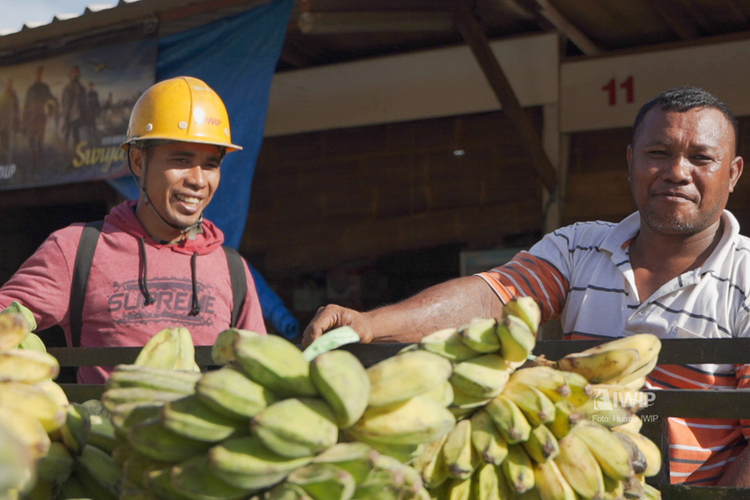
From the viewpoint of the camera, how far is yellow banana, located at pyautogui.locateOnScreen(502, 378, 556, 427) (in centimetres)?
100

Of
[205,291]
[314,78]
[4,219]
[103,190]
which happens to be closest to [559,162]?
[314,78]

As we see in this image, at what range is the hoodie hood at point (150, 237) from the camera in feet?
8.80

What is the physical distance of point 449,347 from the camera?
1041mm

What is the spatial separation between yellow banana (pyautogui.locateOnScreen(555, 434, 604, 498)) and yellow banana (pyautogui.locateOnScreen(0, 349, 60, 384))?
0.72m

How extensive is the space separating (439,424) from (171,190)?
6.47 ft

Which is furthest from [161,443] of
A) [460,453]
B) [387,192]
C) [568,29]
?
[387,192]

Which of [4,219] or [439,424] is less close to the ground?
[4,219]

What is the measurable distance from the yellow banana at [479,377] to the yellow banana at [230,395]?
276 mm

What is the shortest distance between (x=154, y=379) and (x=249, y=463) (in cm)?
23

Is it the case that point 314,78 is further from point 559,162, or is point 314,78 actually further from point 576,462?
point 576,462

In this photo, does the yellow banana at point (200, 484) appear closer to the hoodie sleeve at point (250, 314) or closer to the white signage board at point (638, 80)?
the hoodie sleeve at point (250, 314)

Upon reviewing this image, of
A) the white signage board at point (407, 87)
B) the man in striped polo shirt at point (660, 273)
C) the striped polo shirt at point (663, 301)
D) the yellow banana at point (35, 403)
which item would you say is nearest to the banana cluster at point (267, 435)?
the yellow banana at point (35, 403)

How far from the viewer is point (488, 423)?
3.36ft

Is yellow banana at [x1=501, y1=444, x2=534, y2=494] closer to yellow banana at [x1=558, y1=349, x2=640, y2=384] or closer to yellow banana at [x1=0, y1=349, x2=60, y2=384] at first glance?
yellow banana at [x1=558, y1=349, x2=640, y2=384]
